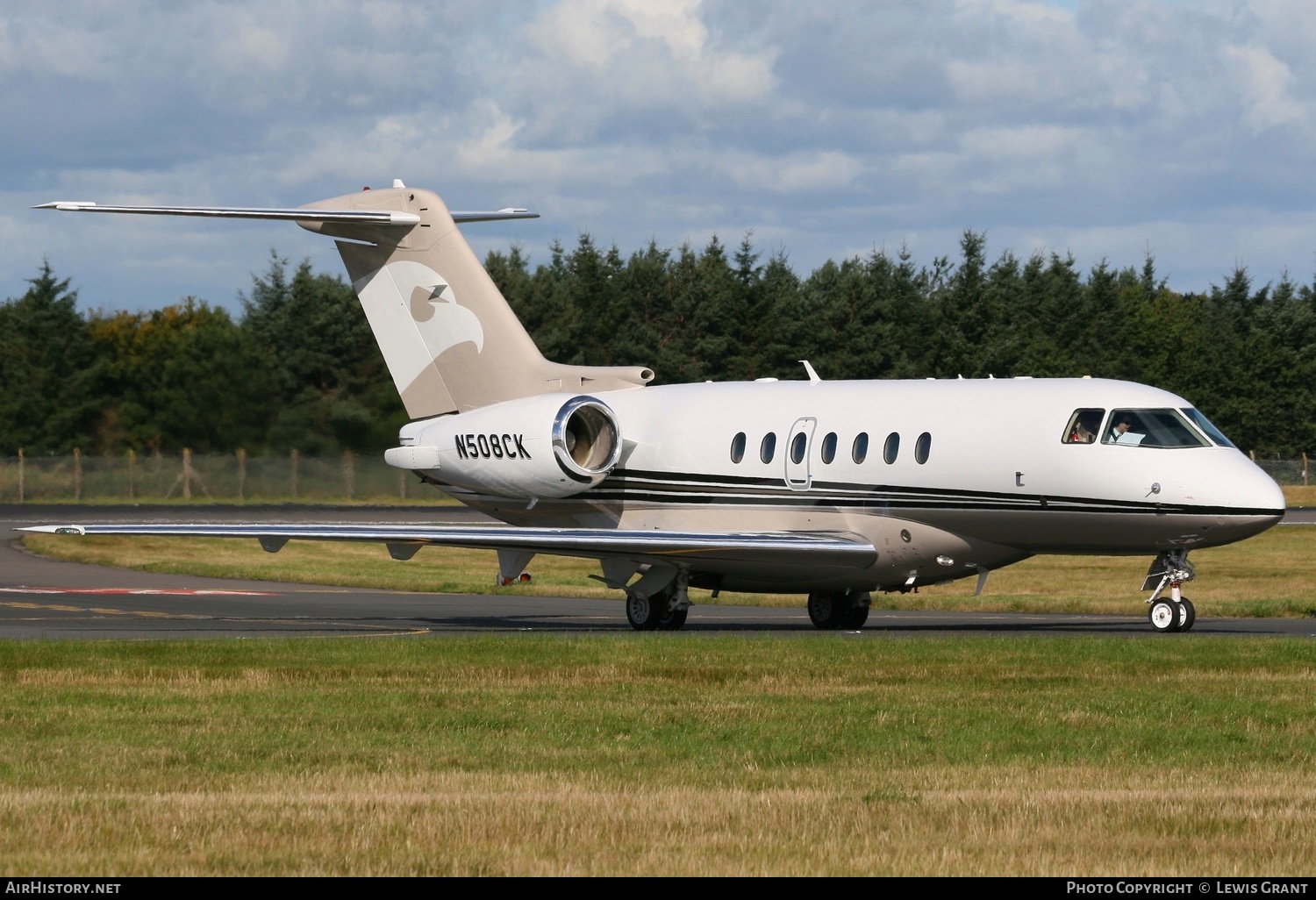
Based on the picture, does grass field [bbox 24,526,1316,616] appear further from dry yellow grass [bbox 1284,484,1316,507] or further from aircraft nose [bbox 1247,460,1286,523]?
dry yellow grass [bbox 1284,484,1316,507]

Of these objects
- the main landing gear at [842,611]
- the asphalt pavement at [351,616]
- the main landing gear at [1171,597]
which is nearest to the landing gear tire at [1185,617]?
the main landing gear at [1171,597]

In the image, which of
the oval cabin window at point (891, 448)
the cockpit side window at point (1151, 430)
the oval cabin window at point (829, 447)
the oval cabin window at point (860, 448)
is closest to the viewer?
the cockpit side window at point (1151, 430)

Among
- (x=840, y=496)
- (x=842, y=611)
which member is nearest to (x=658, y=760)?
(x=840, y=496)

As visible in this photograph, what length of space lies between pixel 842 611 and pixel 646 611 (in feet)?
8.84

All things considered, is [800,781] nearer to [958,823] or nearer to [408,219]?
[958,823]

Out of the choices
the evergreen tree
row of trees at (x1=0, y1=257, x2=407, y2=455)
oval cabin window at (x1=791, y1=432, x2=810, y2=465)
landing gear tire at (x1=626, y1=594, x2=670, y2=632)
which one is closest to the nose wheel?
oval cabin window at (x1=791, y1=432, x2=810, y2=465)

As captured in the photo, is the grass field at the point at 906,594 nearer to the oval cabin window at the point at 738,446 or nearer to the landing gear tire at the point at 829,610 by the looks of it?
the landing gear tire at the point at 829,610

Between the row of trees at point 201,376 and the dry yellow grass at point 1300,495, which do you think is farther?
the dry yellow grass at point 1300,495

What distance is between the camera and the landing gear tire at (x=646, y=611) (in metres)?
25.0

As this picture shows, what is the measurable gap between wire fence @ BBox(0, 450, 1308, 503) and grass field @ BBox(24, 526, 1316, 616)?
11.2 ft

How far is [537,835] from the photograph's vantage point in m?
9.41

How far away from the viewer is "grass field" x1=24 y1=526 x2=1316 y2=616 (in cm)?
3155

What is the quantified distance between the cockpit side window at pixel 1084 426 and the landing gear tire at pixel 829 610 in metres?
4.57

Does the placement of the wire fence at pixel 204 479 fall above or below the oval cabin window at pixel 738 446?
below
